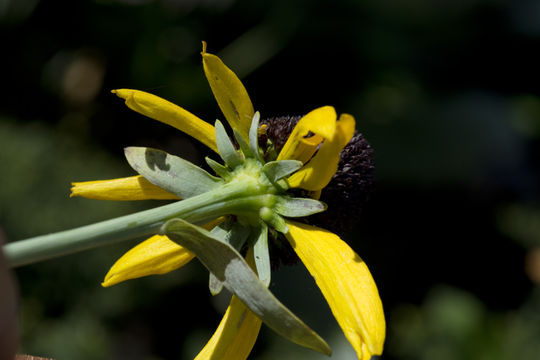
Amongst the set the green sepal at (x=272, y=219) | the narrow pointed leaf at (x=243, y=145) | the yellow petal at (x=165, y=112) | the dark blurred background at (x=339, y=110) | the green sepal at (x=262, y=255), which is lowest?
the dark blurred background at (x=339, y=110)

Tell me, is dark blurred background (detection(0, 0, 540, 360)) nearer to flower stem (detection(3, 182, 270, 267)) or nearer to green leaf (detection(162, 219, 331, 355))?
flower stem (detection(3, 182, 270, 267))

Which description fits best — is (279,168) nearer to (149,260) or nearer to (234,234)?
(234,234)

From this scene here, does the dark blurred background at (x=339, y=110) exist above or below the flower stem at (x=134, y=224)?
below

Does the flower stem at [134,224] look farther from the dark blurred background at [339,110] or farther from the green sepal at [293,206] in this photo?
the dark blurred background at [339,110]

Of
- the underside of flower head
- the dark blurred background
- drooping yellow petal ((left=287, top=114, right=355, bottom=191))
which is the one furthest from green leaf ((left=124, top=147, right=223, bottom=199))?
the dark blurred background

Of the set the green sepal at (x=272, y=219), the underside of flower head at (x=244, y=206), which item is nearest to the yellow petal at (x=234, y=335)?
the underside of flower head at (x=244, y=206)
